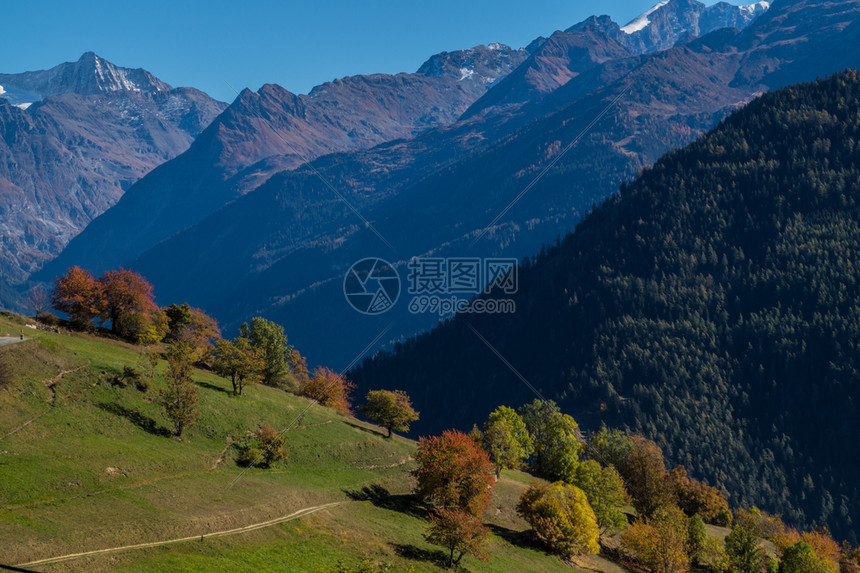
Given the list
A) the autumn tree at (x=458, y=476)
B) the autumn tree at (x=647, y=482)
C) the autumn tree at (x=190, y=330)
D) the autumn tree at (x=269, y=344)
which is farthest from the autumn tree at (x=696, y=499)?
the autumn tree at (x=190, y=330)

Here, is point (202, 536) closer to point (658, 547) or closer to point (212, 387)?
point (212, 387)

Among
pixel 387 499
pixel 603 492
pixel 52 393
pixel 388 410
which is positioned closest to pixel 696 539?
pixel 603 492

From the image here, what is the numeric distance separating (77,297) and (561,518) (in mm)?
79737

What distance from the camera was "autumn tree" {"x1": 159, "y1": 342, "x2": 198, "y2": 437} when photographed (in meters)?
74.2

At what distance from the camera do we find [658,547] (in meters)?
85.3

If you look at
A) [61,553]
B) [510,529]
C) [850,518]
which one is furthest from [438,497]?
[850,518]

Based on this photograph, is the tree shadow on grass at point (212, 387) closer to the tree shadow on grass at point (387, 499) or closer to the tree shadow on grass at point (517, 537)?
the tree shadow on grass at point (387, 499)

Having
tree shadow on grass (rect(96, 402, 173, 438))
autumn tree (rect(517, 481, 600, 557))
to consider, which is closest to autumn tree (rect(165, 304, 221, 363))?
tree shadow on grass (rect(96, 402, 173, 438))

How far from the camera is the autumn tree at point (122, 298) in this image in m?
99.9

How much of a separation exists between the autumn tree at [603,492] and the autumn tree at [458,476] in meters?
26.1

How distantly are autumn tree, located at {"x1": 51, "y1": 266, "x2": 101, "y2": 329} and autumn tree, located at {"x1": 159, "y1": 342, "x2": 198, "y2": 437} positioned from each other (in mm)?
26948

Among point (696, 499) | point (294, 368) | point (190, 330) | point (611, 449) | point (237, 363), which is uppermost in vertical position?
point (190, 330)

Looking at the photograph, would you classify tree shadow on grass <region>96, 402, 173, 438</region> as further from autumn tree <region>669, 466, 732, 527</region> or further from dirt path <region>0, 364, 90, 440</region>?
autumn tree <region>669, 466, 732, 527</region>

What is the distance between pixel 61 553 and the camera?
45.2m
